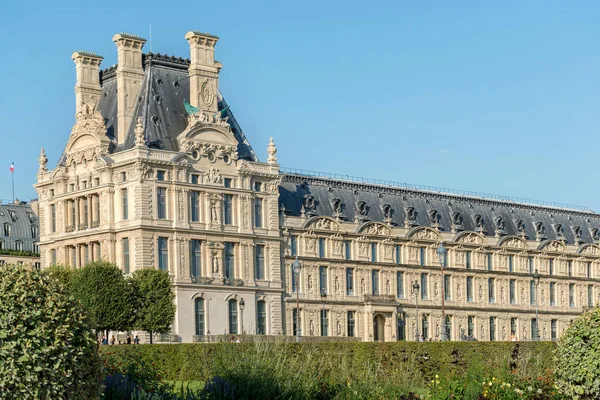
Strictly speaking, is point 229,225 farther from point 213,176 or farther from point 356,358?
point 356,358

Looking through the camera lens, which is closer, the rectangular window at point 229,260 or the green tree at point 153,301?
the green tree at point 153,301

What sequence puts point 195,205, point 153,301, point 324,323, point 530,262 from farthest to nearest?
point 530,262 < point 324,323 < point 195,205 < point 153,301

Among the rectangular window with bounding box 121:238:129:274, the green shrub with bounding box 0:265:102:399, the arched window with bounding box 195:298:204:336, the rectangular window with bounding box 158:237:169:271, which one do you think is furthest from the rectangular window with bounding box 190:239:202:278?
the green shrub with bounding box 0:265:102:399

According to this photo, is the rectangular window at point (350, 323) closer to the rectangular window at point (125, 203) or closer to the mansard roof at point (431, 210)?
the mansard roof at point (431, 210)

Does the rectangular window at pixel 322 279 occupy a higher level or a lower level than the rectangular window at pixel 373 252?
lower

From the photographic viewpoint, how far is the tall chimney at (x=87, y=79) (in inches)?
3593

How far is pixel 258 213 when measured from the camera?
9100 centimetres

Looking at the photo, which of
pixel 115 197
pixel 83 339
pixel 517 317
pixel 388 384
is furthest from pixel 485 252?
pixel 83 339

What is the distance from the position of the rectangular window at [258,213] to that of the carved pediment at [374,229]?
1159 centimetres

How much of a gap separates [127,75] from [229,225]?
41.0ft

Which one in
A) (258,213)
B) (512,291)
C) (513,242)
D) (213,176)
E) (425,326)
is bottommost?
(425,326)

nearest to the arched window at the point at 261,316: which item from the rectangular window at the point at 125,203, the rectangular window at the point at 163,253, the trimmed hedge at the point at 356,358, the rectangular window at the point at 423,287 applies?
the rectangular window at the point at 163,253

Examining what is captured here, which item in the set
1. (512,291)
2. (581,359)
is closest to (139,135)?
(512,291)

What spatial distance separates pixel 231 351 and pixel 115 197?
53.0 metres
